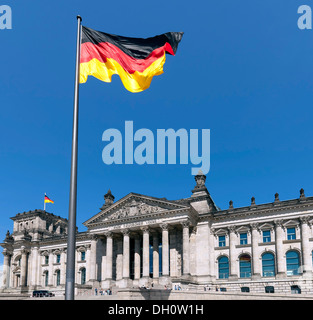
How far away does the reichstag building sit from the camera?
2207 inches

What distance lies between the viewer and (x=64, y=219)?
3890 inches

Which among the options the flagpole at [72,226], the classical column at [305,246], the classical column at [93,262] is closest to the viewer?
the flagpole at [72,226]

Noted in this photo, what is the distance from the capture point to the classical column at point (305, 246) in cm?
5388

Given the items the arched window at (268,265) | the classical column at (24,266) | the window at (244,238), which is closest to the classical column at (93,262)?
the classical column at (24,266)

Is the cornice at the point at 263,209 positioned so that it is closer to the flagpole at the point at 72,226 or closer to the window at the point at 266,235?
the window at the point at 266,235

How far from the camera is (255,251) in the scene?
58.8 metres

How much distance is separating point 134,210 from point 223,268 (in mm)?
17862

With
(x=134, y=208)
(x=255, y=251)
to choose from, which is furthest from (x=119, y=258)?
(x=255, y=251)

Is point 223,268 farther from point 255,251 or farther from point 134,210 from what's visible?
point 134,210

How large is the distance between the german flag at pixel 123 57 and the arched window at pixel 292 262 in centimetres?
4602

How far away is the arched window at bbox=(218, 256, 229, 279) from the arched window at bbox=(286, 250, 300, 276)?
32.3ft

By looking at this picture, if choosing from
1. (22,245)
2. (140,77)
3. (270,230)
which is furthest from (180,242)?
(140,77)

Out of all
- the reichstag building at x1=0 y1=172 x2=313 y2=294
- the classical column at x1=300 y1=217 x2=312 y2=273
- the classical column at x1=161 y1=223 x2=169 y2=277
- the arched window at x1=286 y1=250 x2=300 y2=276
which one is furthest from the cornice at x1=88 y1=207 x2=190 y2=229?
the classical column at x1=300 y1=217 x2=312 y2=273

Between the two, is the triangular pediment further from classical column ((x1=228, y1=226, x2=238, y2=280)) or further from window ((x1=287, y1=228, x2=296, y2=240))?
window ((x1=287, y1=228, x2=296, y2=240))
